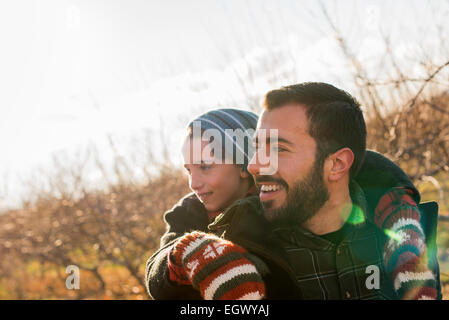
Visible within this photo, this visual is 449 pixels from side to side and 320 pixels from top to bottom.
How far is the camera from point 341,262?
5.50 ft

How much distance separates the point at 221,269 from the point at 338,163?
2.95ft

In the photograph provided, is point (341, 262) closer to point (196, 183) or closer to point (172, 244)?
point (172, 244)

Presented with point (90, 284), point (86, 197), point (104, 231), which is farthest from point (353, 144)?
point (90, 284)

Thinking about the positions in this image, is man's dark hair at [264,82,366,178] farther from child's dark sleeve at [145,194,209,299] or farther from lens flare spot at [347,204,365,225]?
child's dark sleeve at [145,194,209,299]

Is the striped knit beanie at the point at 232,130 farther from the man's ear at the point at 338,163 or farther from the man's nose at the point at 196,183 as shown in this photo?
the man's ear at the point at 338,163

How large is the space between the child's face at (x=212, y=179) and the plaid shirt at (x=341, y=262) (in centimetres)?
54

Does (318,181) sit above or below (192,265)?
above

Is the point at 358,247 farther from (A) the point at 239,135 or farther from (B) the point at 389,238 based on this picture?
(A) the point at 239,135

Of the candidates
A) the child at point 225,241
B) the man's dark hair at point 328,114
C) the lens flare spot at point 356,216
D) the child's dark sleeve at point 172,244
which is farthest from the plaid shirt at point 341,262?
the child's dark sleeve at point 172,244

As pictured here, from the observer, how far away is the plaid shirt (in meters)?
1.65

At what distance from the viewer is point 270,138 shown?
5.98 feet

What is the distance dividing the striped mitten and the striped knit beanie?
101 cm

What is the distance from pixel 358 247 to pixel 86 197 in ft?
18.8
